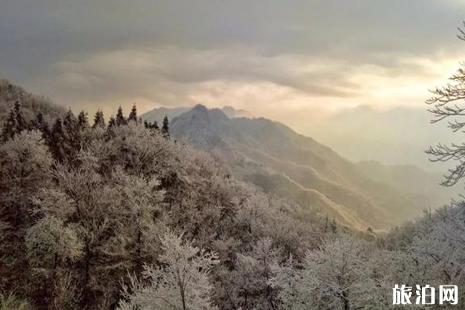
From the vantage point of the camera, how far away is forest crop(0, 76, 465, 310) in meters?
26.1

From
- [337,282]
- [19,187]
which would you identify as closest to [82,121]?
[19,187]

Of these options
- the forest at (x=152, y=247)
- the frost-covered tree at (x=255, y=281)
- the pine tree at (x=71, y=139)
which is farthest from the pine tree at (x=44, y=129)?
the frost-covered tree at (x=255, y=281)

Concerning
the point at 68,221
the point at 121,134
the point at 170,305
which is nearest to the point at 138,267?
the point at 68,221

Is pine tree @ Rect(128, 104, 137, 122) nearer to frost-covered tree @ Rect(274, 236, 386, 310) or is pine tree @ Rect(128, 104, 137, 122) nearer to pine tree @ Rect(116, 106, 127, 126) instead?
pine tree @ Rect(116, 106, 127, 126)

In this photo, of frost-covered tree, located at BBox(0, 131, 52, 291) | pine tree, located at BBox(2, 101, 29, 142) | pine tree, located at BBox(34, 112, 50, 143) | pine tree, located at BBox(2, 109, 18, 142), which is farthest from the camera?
pine tree, located at BBox(2, 101, 29, 142)

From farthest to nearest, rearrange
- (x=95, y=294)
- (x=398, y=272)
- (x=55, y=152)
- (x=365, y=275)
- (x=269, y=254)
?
(x=55, y=152), (x=269, y=254), (x=95, y=294), (x=398, y=272), (x=365, y=275)

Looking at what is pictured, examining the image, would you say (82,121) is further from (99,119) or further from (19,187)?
(19,187)

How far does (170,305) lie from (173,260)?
2.93 m

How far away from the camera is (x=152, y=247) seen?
46.4 metres

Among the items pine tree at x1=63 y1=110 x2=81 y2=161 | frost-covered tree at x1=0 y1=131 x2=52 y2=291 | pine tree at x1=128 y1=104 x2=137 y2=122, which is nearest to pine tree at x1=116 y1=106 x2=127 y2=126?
pine tree at x1=128 y1=104 x2=137 y2=122

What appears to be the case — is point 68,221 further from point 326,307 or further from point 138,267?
point 326,307

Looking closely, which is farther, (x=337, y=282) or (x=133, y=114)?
(x=133, y=114)

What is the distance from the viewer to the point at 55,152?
272 feet

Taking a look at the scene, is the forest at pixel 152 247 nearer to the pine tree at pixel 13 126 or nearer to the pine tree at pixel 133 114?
the pine tree at pixel 13 126
